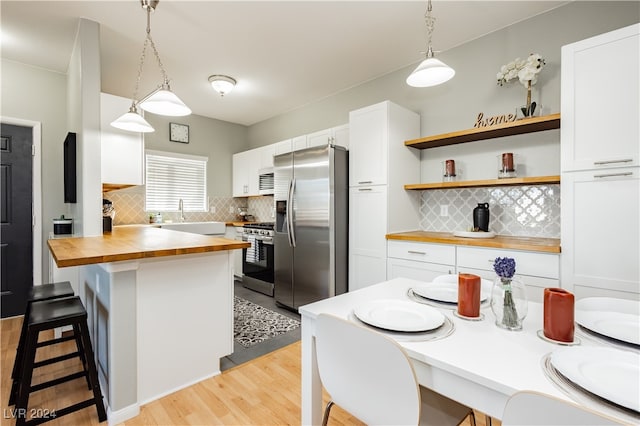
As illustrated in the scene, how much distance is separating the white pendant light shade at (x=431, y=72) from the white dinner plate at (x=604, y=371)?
1565mm

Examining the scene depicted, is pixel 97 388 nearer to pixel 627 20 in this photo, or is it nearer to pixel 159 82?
pixel 159 82

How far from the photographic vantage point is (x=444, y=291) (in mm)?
1352

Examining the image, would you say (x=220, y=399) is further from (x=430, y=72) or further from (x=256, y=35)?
(x=256, y=35)

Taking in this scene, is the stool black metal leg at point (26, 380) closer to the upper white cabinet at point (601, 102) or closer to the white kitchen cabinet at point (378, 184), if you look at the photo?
the white kitchen cabinet at point (378, 184)

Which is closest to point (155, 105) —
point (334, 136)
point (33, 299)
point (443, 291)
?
point (33, 299)

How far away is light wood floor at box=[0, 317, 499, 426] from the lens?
171 cm

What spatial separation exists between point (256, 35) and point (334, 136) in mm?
1455

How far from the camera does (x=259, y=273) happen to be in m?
4.25

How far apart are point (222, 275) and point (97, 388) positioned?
89 centimetres

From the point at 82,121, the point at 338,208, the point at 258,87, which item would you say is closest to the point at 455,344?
the point at 338,208

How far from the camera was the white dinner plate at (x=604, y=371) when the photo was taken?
2.00 feet

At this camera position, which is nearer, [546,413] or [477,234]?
[546,413]

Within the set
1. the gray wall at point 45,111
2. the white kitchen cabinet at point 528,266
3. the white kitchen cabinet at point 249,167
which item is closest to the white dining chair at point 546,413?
the white kitchen cabinet at point 528,266

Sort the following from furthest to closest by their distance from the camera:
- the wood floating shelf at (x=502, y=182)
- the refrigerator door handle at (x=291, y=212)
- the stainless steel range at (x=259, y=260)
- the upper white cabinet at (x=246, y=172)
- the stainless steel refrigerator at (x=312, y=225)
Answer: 1. the upper white cabinet at (x=246, y=172)
2. the stainless steel range at (x=259, y=260)
3. the refrigerator door handle at (x=291, y=212)
4. the stainless steel refrigerator at (x=312, y=225)
5. the wood floating shelf at (x=502, y=182)
